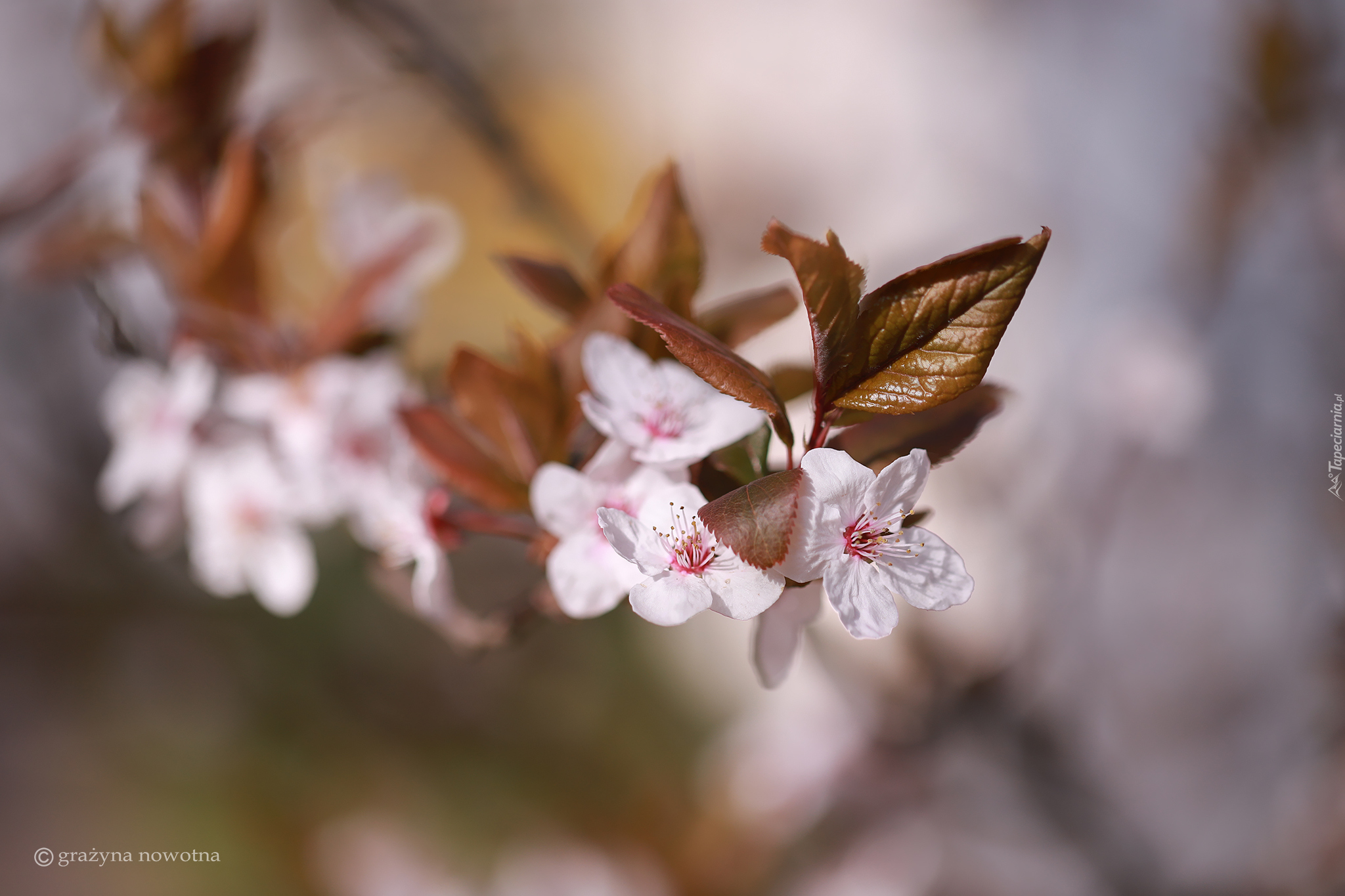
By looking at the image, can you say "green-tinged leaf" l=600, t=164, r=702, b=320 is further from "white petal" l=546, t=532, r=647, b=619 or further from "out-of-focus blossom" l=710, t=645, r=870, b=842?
"out-of-focus blossom" l=710, t=645, r=870, b=842

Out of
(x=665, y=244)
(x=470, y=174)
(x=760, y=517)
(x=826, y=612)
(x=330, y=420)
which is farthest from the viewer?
(x=470, y=174)

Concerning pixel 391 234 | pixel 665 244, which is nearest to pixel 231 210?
pixel 391 234

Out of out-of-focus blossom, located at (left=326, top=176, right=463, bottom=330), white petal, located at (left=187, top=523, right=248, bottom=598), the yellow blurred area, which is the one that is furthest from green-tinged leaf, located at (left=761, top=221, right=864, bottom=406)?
the yellow blurred area

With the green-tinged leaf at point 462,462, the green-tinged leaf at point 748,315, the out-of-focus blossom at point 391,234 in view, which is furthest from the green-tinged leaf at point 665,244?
the out-of-focus blossom at point 391,234

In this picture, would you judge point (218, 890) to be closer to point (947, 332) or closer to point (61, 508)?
point (61, 508)

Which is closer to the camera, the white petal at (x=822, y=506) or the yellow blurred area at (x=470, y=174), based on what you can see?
the white petal at (x=822, y=506)

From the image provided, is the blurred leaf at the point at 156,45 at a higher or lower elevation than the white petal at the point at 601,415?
higher

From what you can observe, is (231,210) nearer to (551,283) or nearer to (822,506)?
(551,283)

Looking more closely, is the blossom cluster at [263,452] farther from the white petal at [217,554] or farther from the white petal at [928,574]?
the white petal at [928,574]
